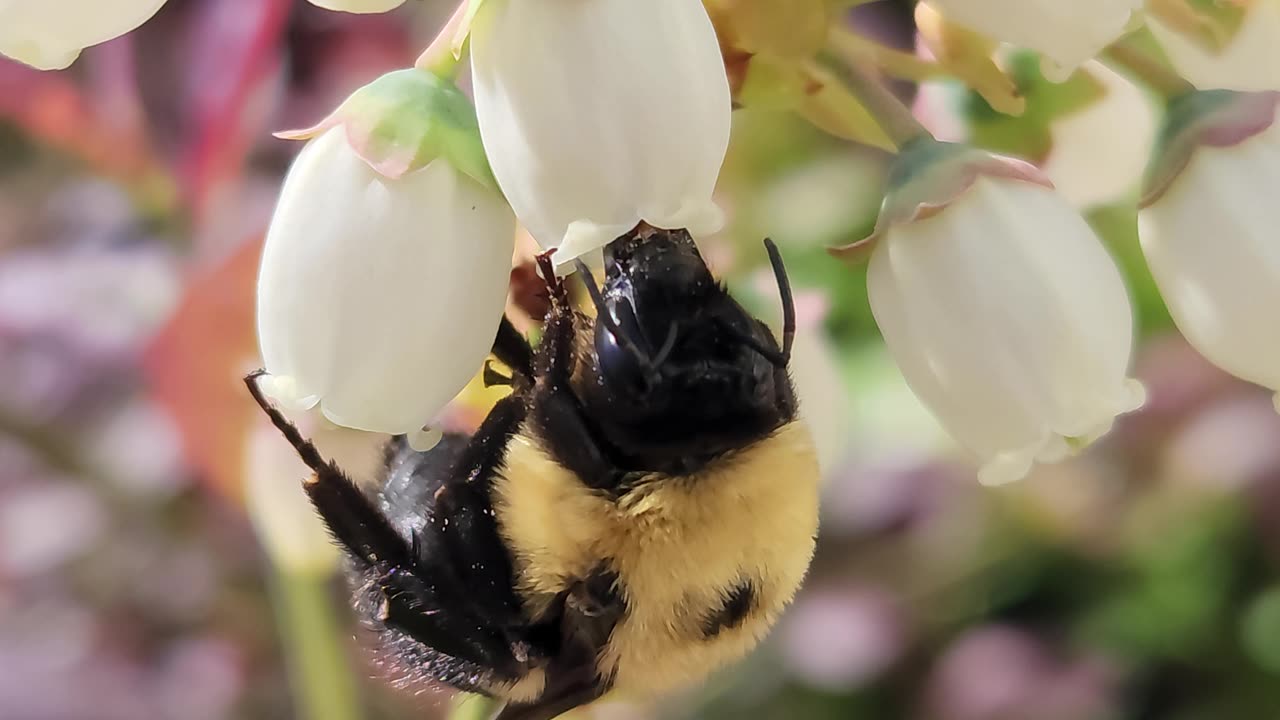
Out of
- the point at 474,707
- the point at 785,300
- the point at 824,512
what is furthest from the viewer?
the point at 824,512

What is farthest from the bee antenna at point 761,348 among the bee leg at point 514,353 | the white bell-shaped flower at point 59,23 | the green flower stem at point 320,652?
the green flower stem at point 320,652

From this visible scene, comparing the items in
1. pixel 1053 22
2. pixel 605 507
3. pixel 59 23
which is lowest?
pixel 605 507

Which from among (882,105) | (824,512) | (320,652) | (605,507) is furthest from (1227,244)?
(824,512)

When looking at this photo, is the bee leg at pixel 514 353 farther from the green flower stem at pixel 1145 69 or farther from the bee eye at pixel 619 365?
the green flower stem at pixel 1145 69

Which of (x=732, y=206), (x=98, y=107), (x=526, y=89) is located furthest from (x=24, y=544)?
(x=526, y=89)

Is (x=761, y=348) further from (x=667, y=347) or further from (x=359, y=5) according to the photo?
(x=359, y=5)

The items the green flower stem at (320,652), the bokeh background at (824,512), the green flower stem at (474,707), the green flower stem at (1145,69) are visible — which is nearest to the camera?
the green flower stem at (1145,69)

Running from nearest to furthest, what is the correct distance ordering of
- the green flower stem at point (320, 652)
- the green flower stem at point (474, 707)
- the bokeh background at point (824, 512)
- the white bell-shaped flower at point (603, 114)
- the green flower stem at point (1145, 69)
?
1. the white bell-shaped flower at point (603, 114)
2. the green flower stem at point (1145, 69)
3. the green flower stem at point (474, 707)
4. the green flower stem at point (320, 652)
5. the bokeh background at point (824, 512)
